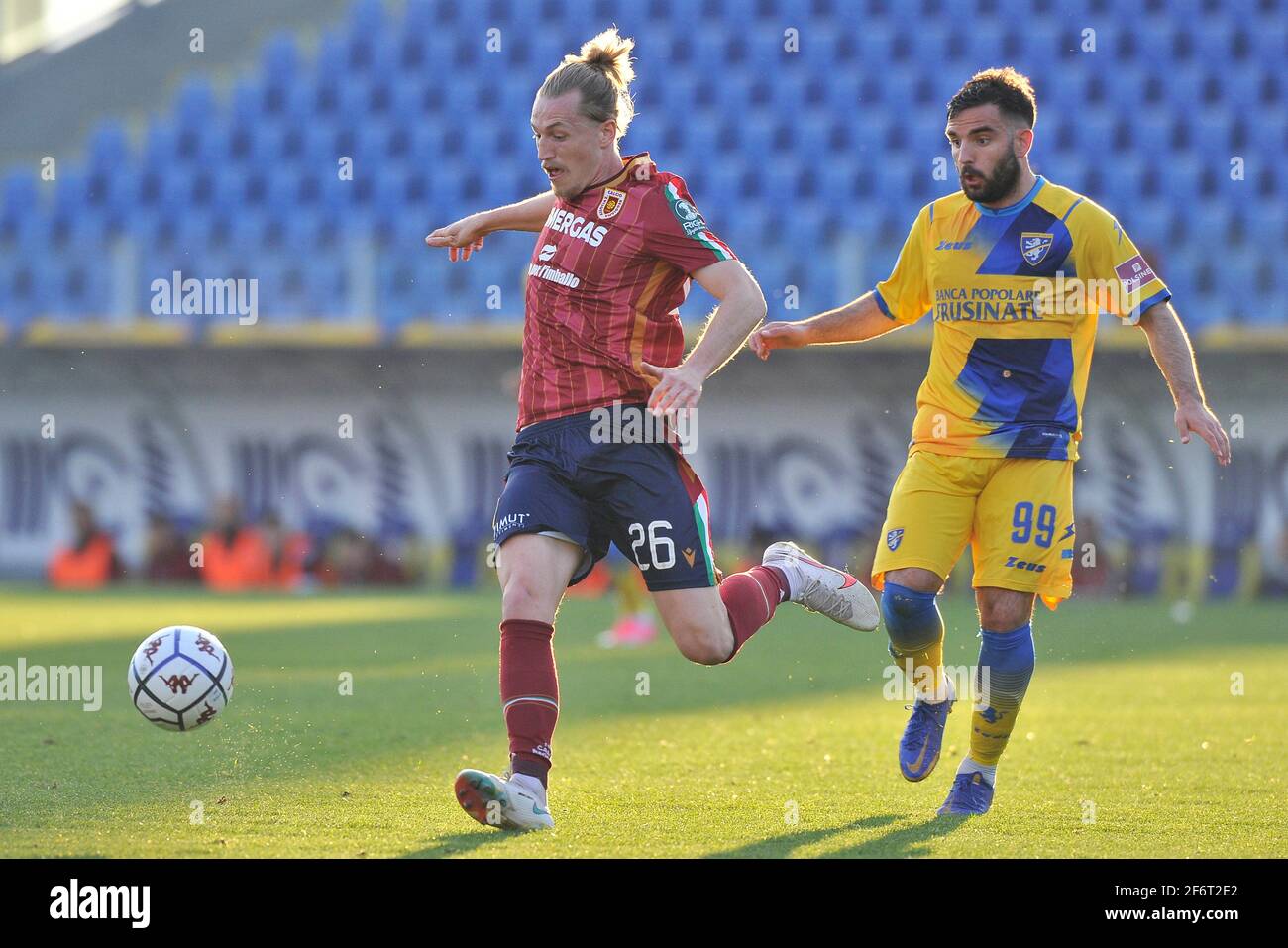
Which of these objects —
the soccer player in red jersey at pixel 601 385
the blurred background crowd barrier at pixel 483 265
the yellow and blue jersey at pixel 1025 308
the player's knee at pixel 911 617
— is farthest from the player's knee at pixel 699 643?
the blurred background crowd barrier at pixel 483 265

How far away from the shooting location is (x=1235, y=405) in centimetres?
1764

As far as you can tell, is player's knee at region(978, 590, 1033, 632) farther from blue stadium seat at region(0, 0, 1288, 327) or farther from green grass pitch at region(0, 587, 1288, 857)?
blue stadium seat at region(0, 0, 1288, 327)

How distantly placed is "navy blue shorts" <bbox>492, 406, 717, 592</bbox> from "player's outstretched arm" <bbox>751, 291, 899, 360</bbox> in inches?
31.0

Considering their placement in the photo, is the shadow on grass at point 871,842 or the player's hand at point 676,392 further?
the player's hand at point 676,392

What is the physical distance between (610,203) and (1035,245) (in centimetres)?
134

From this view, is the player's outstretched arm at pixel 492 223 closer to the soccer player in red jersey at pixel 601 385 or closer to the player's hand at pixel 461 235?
the player's hand at pixel 461 235

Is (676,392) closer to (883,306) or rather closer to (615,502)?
(615,502)

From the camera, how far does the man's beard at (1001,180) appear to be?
5.05 m

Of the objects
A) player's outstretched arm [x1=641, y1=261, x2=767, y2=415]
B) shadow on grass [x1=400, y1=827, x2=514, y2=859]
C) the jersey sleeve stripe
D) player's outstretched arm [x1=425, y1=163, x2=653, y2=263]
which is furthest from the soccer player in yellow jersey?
shadow on grass [x1=400, y1=827, x2=514, y2=859]

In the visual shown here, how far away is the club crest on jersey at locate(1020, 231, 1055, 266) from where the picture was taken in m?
5.05

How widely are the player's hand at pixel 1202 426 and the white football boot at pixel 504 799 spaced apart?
85.7 inches

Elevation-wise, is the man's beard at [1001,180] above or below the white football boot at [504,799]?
above

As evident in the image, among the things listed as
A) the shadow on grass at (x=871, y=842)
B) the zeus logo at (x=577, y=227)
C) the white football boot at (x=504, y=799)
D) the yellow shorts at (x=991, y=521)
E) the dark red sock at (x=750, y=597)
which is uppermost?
the zeus logo at (x=577, y=227)
